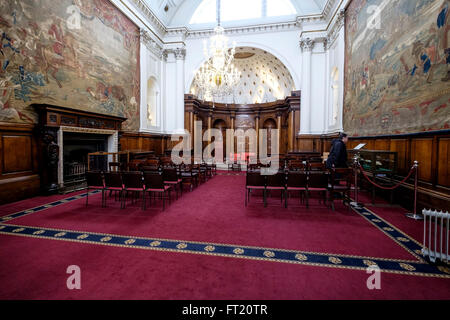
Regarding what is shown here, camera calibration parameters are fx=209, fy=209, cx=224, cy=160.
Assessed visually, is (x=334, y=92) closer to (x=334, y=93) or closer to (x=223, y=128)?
(x=334, y=93)

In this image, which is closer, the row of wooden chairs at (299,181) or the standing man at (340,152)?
the row of wooden chairs at (299,181)

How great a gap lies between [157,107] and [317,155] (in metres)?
9.72

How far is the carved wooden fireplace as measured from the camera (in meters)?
5.83

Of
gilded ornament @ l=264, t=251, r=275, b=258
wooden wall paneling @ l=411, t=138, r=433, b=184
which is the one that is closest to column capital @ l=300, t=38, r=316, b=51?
wooden wall paneling @ l=411, t=138, r=433, b=184

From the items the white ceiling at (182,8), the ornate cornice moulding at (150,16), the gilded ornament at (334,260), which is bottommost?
the gilded ornament at (334,260)

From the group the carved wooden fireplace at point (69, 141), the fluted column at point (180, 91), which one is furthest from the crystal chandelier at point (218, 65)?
the fluted column at point (180, 91)

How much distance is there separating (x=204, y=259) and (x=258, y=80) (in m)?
16.0

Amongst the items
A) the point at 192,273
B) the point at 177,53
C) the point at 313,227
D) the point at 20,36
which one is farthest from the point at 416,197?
the point at 177,53

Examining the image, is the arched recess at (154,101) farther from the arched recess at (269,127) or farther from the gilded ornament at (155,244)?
the gilded ornament at (155,244)

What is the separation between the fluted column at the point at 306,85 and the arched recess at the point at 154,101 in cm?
878

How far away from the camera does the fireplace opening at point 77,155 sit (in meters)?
6.83

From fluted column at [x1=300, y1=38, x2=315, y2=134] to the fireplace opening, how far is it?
33.8ft

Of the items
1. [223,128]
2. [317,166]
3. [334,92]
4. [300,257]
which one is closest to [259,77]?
[223,128]

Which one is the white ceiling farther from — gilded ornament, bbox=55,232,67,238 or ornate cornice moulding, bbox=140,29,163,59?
gilded ornament, bbox=55,232,67,238
